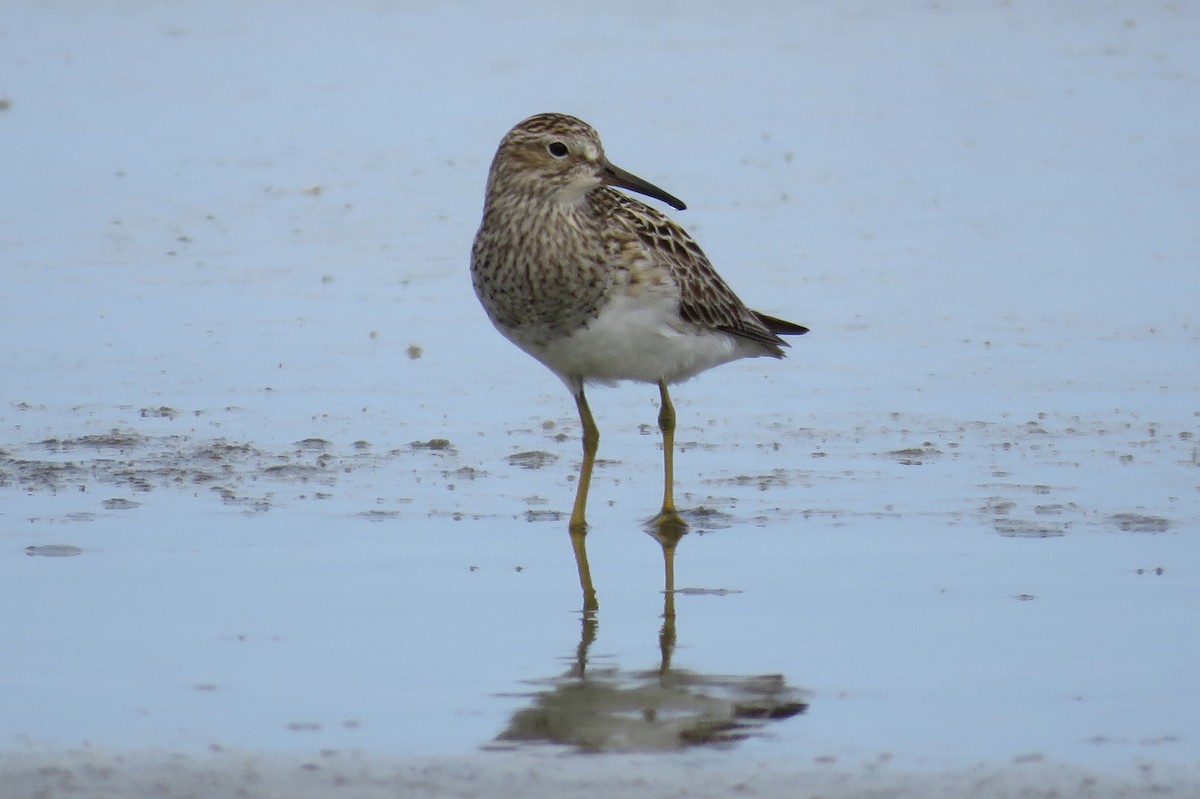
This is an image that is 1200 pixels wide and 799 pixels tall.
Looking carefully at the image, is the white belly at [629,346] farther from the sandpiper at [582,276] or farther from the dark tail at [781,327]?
the dark tail at [781,327]

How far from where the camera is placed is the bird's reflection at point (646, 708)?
205 inches

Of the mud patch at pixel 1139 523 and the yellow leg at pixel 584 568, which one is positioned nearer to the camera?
the yellow leg at pixel 584 568

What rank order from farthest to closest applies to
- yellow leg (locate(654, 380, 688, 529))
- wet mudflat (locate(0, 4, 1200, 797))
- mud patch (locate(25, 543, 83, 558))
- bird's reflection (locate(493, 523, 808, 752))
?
yellow leg (locate(654, 380, 688, 529))
mud patch (locate(25, 543, 83, 558))
wet mudflat (locate(0, 4, 1200, 797))
bird's reflection (locate(493, 523, 808, 752))

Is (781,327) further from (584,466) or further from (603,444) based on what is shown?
(584,466)

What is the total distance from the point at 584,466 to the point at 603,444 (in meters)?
1.02

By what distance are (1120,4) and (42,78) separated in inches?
368

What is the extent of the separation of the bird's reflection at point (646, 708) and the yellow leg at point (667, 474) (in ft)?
4.67

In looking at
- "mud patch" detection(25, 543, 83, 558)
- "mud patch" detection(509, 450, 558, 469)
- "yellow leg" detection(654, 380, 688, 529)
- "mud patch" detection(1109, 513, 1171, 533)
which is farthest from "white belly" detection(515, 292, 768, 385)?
"mud patch" detection(25, 543, 83, 558)

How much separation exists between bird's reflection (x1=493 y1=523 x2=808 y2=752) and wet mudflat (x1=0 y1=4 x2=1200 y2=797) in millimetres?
19

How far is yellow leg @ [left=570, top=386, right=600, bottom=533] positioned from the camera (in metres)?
7.47

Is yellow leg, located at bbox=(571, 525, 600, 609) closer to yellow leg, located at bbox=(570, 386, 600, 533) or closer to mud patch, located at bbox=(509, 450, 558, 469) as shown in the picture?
yellow leg, located at bbox=(570, 386, 600, 533)

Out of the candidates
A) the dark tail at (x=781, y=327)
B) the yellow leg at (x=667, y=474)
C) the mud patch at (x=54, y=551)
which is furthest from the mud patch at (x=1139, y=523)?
the mud patch at (x=54, y=551)

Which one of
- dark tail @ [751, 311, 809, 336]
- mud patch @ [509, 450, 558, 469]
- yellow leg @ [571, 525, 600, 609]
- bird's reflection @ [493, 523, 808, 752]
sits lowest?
bird's reflection @ [493, 523, 808, 752]

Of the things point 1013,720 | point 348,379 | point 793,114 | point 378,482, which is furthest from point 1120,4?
point 1013,720
